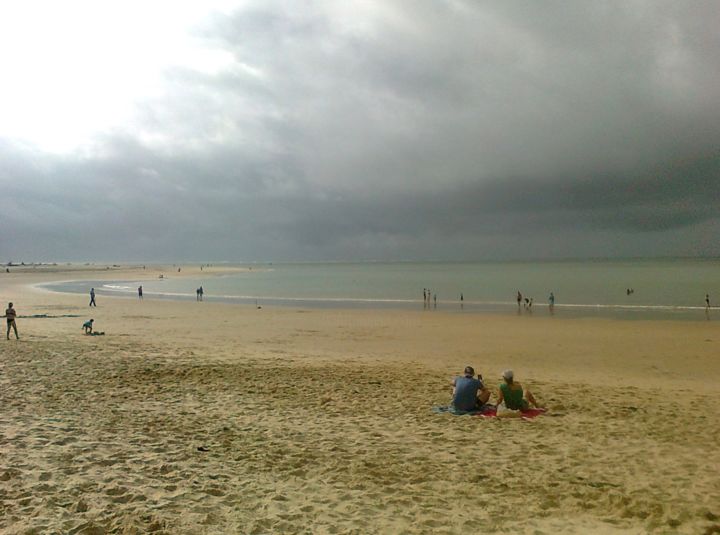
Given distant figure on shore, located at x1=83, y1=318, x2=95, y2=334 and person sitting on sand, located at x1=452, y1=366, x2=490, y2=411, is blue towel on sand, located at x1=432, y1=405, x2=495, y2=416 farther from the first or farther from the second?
distant figure on shore, located at x1=83, y1=318, x2=95, y2=334

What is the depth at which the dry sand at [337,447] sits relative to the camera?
5.91 metres

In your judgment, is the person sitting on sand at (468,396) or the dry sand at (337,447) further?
the person sitting on sand at (468,396)

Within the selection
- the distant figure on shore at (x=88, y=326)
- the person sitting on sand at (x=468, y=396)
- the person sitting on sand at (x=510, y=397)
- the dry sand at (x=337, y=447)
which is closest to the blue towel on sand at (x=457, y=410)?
the person sitting on sand at (x=468, y=396)

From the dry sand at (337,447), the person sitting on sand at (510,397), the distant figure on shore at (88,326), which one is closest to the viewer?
the dry sand at (337,447)

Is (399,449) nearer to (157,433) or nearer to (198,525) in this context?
(198,525)

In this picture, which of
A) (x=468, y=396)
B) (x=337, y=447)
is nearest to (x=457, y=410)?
(x=468, y=396)

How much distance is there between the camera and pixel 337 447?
840 centimetres

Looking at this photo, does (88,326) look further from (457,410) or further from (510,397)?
(510,397)

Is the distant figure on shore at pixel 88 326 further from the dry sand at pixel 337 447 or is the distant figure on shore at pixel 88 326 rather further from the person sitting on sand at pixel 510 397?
the person sitting on sand at pixel 510 397

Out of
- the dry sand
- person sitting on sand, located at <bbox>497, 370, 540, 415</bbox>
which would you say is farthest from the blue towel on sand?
person sitting on sand, located at <bbox>497, 370, 540, 415</bbox>

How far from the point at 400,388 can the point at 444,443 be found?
4332 millimetres

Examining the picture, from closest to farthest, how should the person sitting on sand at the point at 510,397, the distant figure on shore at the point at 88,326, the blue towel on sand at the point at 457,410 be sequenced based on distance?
the person sitting on sand at the point at 510,397
the blue towel on sand at the point at 457,410
the distant figure on shore at the point at 88,326

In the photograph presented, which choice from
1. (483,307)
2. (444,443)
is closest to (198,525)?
(444,443)

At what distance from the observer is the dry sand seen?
19.4ft
